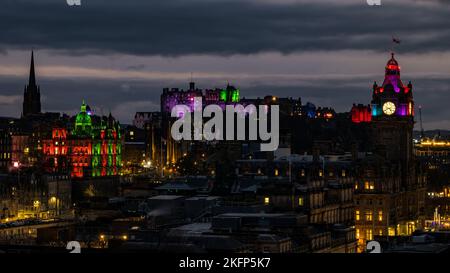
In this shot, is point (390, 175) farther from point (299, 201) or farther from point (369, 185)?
point (299, 201)

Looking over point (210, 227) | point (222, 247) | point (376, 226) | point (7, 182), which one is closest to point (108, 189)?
point (7, 182)

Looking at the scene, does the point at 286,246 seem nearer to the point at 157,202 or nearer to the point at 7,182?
the point at 157,202

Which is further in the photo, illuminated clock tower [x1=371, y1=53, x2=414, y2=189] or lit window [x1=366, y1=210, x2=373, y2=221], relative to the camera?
illuminated clock tower [x1=371, y1=53, x2=414, y2=189]

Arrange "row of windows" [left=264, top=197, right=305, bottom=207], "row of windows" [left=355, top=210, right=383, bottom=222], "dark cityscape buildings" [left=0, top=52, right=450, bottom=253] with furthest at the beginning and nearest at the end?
"row of windows" [left=355, top=210, right=383, bottom=222] < "row of windows" [left=264, top=197, right=305, bottom=207] < "dark cityscape buildings" [left=0, top=52, right=450, bottom=253]

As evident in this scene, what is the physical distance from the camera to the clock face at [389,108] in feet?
531

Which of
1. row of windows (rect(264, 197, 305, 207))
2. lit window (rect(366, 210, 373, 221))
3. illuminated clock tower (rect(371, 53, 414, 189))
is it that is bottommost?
lit window (rect(366, 210, 373, 221))

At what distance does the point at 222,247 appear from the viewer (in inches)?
3078

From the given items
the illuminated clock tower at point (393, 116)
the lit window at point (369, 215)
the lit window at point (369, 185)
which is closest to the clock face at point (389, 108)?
the illuminated clock tower at point (393, 116)

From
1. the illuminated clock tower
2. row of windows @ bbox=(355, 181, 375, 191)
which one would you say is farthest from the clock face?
row of windows @ bbox=(355, 181, 375, 191)

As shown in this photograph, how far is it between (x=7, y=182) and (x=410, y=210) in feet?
157

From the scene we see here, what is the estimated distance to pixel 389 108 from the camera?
162375 mm

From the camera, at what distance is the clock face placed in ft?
531

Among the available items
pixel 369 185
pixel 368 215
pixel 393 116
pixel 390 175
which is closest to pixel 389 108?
pixel 393 116

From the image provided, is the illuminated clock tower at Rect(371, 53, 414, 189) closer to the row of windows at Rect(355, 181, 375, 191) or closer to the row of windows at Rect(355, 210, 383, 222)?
the row of windows at Rect(355, 181, 375, 191)
